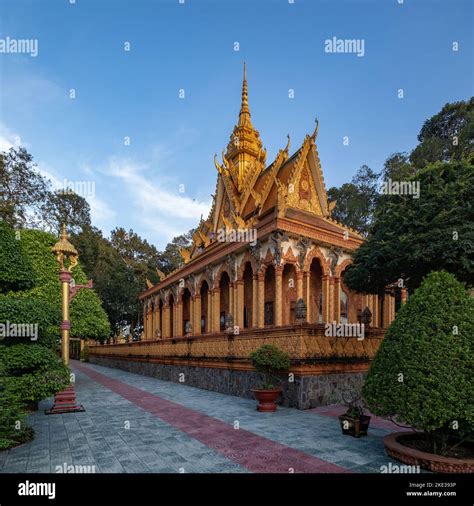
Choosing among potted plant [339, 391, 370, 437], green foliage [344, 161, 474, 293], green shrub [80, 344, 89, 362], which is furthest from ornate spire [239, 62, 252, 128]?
green shrub [80, 344, 89, 362]

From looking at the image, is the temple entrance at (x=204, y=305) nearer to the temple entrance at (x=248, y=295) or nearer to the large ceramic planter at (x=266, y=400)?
the temple entrance at (x=248, y=295)

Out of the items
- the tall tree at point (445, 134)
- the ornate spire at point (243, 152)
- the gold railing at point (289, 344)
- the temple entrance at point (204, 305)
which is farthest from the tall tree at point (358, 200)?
the gold railing at point (289, 344)

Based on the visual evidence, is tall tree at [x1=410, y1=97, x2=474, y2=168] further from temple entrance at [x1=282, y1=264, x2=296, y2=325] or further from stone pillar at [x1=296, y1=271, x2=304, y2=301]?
stone pillar at [x1=296, y1=271, x2=304, y2=301]

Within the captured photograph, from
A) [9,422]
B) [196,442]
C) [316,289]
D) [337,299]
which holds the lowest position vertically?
[196,442]

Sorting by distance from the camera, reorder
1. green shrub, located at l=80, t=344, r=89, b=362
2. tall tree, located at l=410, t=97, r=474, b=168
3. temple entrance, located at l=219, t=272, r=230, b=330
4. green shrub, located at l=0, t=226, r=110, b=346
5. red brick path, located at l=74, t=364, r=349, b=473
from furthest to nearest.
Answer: green shrub, located at l=80, t=344, r=89, b=362, tall tree, located at l=410, t=97, r=474, b=168, temple entrance, located at l=219, t=272, r=230, b=330, green shrub, located at l=0, t=226, r=110, b=346, red brick path, located at l=74, t=364, r=349, b=473

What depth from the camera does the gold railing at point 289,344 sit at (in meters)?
10.8

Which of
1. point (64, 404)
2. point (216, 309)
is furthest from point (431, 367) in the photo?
point (216, 309)

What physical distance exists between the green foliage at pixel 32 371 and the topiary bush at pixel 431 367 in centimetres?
758

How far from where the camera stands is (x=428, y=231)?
9.31m

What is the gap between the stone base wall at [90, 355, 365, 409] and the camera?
10406 mm

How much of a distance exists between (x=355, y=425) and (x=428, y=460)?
6.78ft

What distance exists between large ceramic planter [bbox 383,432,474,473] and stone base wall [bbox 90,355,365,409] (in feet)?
14.8

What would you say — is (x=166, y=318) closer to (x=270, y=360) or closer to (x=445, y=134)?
(x=270, y=360)

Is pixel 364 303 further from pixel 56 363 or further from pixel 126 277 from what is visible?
pixel 126 277
